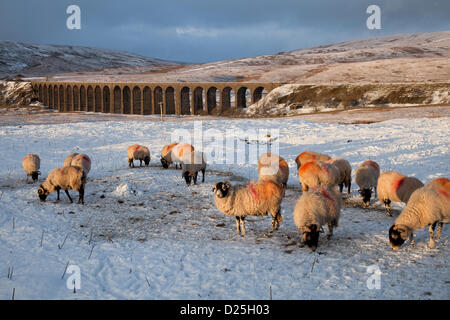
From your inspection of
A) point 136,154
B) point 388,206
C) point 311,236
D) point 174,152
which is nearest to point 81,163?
point 136,154

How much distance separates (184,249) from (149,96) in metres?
82.9

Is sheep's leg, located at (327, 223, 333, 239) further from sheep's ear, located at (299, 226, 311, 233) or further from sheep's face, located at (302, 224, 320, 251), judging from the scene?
sheep's ear, located at (299, 226, 311, 233)

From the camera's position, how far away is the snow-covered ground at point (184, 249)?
7730mm

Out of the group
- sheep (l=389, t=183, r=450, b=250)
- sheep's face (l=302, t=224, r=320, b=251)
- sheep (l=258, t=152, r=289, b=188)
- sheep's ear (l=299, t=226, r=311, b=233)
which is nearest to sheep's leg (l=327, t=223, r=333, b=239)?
sheep's face (l=302, t=224, r=320, b=251)

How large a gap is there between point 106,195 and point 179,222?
4.51m

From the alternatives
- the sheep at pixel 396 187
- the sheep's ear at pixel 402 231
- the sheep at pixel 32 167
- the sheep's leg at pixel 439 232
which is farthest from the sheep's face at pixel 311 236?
the sheep at pixel 32 167

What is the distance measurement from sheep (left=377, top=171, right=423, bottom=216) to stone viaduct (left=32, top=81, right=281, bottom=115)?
6041 centimetres

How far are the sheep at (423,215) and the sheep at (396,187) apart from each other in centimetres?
218

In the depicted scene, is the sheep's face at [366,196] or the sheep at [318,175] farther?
the sheep's face at [366,196]

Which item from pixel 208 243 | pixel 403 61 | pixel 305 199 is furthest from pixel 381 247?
pixel 403 61

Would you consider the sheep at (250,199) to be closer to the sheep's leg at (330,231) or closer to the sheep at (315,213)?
the sheep at (315,213)

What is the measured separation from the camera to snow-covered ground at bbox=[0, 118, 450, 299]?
7.73 m

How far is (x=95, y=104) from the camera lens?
314 feet

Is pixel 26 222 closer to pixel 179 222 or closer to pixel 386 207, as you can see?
pixel 179 222
